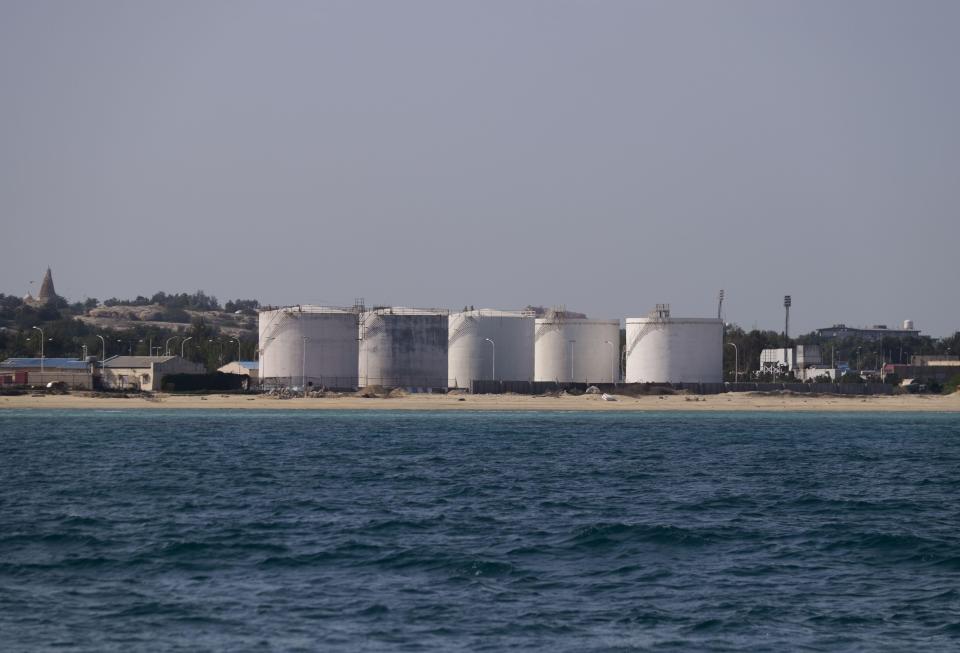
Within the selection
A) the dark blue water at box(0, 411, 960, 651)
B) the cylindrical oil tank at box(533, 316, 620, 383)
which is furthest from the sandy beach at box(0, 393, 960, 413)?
the dark blue water at box(0, 411, 960, 651)

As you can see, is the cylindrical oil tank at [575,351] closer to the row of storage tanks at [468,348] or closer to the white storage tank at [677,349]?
the row of storage tanks at [468,348]

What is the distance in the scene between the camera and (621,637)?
2158cm

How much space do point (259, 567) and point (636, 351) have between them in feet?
409

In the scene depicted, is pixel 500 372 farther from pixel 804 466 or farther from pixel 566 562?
pixel 566 562

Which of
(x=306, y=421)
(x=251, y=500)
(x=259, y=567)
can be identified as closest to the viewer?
(x=259, y=567)

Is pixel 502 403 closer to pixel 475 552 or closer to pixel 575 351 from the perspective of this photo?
pixel 575 351

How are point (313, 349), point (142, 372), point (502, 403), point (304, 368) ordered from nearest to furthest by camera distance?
point (502, 403)
point (304, 368)
point (313, 349)
point (142, 372)

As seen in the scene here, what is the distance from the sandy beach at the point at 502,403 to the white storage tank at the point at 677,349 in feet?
19.3

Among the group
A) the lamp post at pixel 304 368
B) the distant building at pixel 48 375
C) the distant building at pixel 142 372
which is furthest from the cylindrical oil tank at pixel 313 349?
the distant building at pixel 48 375

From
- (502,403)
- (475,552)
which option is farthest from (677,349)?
(475,552)

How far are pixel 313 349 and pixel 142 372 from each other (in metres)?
21.4

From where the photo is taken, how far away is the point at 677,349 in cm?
14762

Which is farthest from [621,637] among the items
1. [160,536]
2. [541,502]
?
[541,502]

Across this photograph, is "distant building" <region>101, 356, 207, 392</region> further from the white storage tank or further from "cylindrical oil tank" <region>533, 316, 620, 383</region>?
the white storage tank
